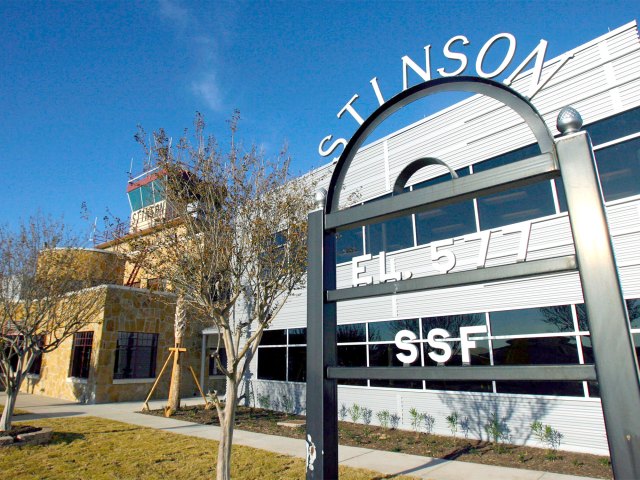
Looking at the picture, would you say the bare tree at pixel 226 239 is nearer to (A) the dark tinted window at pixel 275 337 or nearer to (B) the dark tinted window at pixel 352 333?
(B) the dark tinted window at pixel 352 333

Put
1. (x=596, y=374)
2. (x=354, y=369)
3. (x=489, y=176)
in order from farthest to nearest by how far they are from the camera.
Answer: (x=354, y=369), (x=489, y=176), (x=596, y=374)

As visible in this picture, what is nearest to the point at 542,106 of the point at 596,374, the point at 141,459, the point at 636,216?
the point at 636,216

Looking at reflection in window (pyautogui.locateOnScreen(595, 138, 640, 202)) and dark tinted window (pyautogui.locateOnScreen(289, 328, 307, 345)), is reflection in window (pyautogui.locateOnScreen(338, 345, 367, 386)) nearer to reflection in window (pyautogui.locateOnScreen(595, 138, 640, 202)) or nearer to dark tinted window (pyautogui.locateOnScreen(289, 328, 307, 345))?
dark tinted window (pyautogui.locateOnScreen(289, 328, 307, 345))

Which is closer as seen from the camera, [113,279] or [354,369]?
[354,369]

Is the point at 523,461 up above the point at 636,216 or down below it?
below

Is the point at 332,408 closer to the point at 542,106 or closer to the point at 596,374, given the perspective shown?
the point at 596,374

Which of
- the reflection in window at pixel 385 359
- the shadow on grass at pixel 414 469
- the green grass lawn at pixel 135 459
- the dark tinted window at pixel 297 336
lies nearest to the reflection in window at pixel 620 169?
the reflection in window at pixel 385 359

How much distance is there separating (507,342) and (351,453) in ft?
14.8

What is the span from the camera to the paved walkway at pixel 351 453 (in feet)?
25.0

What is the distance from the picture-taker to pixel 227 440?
6.61 m

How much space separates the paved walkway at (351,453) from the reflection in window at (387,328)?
3.91 metres

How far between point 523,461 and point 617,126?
24.7ft

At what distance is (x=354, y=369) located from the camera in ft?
10.9

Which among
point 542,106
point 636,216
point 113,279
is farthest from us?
point 113,279
